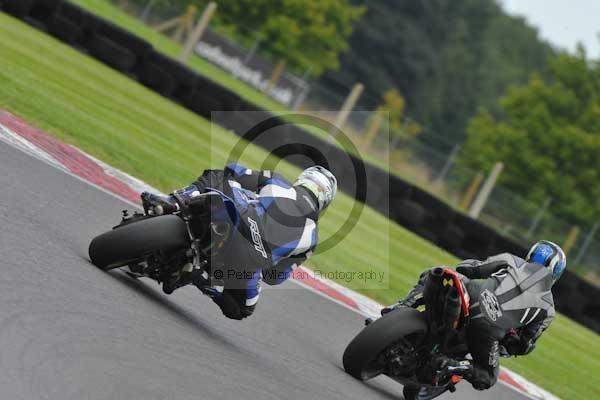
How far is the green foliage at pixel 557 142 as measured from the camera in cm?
4091

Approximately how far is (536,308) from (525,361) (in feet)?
19.7

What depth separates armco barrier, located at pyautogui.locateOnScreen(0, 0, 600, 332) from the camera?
72.5 feet

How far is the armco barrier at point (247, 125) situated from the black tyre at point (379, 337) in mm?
13437

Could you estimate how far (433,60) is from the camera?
8144 centimetres

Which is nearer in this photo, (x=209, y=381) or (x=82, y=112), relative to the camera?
(x=209, y=381)

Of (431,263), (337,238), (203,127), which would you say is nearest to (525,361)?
(337,238)

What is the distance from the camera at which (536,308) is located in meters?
8.89

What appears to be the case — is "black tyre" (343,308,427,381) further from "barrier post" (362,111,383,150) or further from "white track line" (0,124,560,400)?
"barrier post" (362,111,383,150)

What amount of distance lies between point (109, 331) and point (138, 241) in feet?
3.42

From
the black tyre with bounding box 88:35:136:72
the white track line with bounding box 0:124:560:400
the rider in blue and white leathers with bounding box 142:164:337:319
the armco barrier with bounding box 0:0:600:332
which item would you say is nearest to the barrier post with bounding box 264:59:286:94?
the armco barrier with bounding box 0:0:600:332

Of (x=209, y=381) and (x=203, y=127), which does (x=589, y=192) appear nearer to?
(x=203, y=127)

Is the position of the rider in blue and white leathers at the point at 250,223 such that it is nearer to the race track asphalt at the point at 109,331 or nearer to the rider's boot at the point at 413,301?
the race track asphalt at the point at 109,331

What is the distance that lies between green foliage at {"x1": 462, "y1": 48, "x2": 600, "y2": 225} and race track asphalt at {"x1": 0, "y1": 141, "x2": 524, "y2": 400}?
31.0m

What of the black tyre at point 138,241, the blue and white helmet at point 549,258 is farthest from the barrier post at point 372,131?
the black tyre at point 138,241
